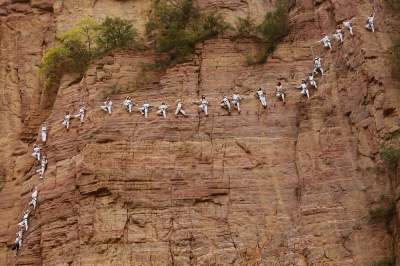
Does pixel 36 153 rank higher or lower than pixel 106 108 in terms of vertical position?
lower

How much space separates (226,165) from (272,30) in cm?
678

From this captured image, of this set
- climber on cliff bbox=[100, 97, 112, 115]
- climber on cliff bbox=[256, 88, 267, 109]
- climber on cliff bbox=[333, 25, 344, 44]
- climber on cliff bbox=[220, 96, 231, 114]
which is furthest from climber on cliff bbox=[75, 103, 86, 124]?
climber on cliff bbox=[333, 25, 344, 44]

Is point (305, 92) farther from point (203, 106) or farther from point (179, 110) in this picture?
point (179, 110)

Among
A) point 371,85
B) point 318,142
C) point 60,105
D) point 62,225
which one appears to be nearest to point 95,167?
point 62,225

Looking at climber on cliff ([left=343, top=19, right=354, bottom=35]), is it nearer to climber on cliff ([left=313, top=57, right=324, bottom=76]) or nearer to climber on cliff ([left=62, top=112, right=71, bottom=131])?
climber on cliff ([left=313, top=57, right=324, bottom=76])

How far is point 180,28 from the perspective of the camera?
31125 mm

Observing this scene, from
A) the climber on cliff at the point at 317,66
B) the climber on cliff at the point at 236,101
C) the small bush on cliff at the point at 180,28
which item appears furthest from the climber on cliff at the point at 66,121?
the climber on cliff at the point at 317,66

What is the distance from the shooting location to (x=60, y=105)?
29.6m

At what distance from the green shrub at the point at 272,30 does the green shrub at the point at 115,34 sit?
5182mm

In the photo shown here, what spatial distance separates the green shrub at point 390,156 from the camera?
23109mm

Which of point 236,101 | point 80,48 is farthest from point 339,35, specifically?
point 80,48

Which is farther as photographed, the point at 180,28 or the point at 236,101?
the point at 180,28

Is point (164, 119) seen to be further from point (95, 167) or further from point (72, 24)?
point (72, 24)

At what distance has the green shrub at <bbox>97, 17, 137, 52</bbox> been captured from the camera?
102 feet
